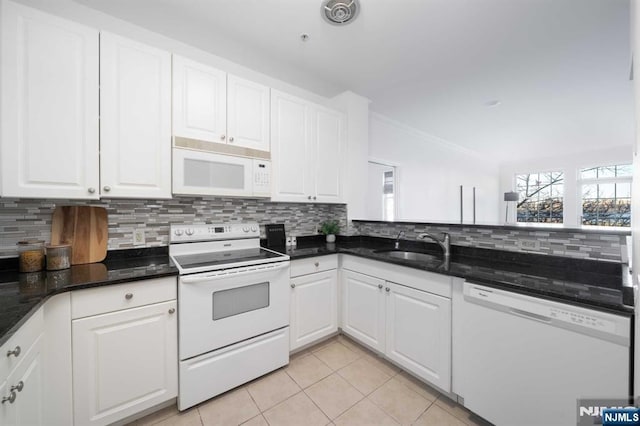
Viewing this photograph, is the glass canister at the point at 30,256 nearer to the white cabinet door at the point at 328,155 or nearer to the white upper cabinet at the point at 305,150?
the white upper cabinet at the point at 305,150

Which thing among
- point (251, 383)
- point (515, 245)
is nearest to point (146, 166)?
point (251, 383)

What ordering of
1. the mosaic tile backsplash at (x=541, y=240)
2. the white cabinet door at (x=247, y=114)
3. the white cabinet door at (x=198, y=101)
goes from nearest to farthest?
the mosaic tile backsplash at (x=541, y=240)
the white cabinet door at (x=198, y=101)
the white cabinet door at (x=247, y=114)

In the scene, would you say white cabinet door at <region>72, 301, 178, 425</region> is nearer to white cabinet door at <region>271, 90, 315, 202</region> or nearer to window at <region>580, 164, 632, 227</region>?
white cabinet door at <region>271, 90, 315, 202</region>

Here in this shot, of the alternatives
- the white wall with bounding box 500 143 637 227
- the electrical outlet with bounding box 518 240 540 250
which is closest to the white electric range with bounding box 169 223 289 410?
the electrical outlet with bounding box 518 240 540 250

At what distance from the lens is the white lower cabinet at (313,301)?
203cm

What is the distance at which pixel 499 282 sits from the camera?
131cm

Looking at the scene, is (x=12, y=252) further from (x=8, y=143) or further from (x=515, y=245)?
(x=515, y=245)

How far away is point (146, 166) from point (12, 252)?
90cm

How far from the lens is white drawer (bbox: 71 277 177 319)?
124 centimetres

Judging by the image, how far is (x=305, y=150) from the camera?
238 centimetres

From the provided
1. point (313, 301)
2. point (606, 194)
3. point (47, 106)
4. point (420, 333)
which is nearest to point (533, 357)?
point (420, 333)

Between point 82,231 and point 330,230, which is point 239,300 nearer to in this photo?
point 82,231

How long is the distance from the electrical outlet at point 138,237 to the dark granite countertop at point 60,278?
2.4 inches

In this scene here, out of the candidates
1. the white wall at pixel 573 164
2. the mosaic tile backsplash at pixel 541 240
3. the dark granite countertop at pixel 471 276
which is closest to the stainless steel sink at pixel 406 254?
the mosaic tile backsplash at pixel 541 240
